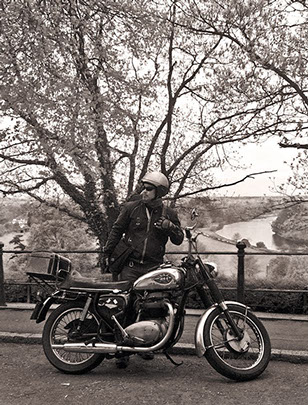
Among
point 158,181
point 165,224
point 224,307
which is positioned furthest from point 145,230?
point 224,307

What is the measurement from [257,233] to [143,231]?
4936mm

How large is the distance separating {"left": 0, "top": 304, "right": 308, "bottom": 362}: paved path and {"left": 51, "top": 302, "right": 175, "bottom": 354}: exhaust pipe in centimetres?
98

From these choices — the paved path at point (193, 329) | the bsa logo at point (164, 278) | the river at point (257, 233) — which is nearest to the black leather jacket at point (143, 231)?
the bsa logo at point (164, 278)

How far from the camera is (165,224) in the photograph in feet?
18.1

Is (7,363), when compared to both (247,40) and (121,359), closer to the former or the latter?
(121,359)

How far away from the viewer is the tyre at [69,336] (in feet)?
17.9

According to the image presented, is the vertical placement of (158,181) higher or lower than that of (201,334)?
higher

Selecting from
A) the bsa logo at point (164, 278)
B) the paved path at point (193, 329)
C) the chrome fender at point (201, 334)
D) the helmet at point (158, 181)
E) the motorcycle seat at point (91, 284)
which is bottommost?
the paved path at point (193, 329)

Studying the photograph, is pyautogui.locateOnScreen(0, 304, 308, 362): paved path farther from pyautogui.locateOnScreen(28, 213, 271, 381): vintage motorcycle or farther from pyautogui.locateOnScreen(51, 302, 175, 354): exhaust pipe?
pyautogui.locateOnScreen(51, 302, 175, 354): exhaust pipe

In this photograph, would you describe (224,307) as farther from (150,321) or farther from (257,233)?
(257,233)

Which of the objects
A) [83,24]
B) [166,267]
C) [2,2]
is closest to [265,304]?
[166,267]

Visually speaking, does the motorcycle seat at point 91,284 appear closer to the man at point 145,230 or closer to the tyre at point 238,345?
the man at point 145,230

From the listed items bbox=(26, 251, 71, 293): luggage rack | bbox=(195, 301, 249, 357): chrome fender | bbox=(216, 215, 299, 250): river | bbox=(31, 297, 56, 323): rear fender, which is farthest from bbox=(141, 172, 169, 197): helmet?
bbox=(216, 215, 299, 250): river

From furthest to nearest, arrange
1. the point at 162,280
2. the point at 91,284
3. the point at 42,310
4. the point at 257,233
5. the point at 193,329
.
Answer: the point at 257,233 → the point at 193,329 → the point at 42,310 → the point at 91,284 → the point at 162,280
